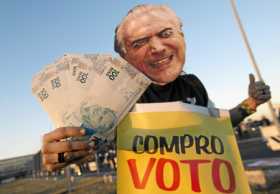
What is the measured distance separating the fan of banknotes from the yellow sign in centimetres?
12

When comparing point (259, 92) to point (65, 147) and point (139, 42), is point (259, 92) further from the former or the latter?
point (65, 147)

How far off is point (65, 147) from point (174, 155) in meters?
0.44

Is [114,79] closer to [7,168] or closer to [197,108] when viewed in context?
[197,108]

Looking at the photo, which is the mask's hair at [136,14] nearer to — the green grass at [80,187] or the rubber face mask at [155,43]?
the rubber face mask at [155,43]

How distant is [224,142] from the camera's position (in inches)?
55.3

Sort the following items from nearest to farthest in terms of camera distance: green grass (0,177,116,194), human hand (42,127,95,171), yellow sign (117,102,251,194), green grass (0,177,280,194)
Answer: human hand (42,127,95,171)
yellow sign (117,102,251,194)
green grass (0,177,280,194)
green grass (0,177,116,194)

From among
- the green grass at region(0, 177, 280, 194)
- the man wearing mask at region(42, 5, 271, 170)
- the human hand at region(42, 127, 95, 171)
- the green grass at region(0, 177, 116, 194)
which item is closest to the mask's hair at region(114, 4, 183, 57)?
the man wearing mask at region(42, 5, 271, 170)

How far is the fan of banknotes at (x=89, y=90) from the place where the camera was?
46.7 inches

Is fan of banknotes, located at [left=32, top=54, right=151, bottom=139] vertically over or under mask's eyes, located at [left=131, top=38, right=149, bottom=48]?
under

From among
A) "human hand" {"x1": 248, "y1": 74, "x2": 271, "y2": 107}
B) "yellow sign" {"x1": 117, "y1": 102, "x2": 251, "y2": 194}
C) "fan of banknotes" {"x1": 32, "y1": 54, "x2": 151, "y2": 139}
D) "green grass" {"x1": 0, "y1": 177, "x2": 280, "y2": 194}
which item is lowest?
"yellow sign" {"x1": 117, "y1": 102, "x2": 251, "y2": 194}

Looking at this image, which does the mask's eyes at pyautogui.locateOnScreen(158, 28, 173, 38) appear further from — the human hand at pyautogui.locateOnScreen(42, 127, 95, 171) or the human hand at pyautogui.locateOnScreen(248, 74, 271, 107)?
the human hand at pyautogui.locateOnScreen(42, 127, 95, 171)

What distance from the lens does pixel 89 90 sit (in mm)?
1211

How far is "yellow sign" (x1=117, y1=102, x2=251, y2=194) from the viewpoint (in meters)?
1.26

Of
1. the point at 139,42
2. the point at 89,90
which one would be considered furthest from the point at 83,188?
the point at 89,90
